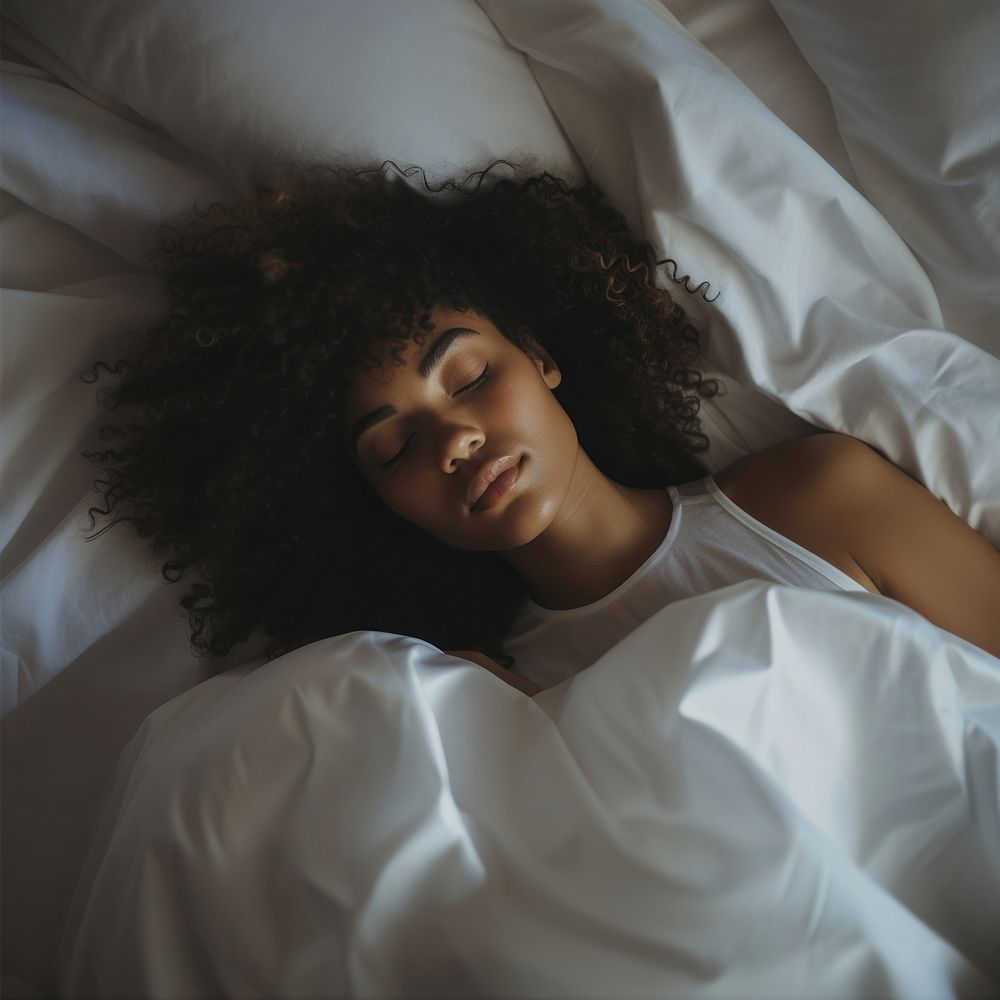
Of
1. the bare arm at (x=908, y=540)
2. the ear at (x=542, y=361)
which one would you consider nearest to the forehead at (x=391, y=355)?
the ear at (x=542, y=361)

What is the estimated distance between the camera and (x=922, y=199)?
1092 millimetres

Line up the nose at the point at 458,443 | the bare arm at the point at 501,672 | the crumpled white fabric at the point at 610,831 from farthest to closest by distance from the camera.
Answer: the bare arm at the point at 501,672, the nose at the point at 458,443, the crumpled white fabric at the point at 610,831

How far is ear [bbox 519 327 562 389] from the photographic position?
3.61 feet

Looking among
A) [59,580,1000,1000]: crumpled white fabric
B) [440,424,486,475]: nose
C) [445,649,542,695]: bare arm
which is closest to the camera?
[59,580,1000,1000]: crumpled white fabric

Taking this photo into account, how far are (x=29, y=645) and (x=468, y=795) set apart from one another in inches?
24.1

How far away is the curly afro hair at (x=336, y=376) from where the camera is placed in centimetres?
101

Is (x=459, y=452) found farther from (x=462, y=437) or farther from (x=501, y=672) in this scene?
(x=501, y=672)

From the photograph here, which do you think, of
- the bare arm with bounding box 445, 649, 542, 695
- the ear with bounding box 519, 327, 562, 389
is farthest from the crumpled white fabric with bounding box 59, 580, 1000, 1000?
the ear with bounding box 519, 327, 562, 389

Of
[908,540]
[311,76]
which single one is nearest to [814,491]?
[908,540]

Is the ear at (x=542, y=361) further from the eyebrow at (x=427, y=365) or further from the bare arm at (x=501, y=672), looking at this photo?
the bare arm at (x=501, y=672)

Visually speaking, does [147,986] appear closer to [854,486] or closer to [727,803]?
[727,803]

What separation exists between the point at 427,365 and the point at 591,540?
1.03ft

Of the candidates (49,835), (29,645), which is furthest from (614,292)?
(49,835)

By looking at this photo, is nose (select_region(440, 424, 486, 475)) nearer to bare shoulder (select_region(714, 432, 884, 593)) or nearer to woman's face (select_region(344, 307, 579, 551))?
woman's face (select_region(344, 307, 579, 551))
